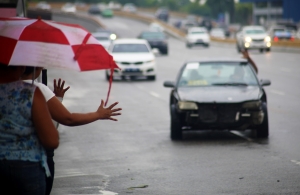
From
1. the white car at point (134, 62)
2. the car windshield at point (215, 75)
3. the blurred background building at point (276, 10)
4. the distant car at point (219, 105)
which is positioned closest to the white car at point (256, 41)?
the white car at point (134, 62)

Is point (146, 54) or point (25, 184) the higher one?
point (25, 184)

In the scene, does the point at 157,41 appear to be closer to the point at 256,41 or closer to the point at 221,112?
the point at 256,41

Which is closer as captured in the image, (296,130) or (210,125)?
(210,125)

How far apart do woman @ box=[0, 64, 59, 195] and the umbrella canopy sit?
15 centimetres

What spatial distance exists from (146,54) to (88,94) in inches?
276

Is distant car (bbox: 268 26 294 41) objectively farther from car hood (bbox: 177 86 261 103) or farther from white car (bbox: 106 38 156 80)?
car hood (bbox: 177 86 261 103)

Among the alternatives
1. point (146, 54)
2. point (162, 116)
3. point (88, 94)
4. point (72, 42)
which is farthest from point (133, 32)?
point (72, 42)

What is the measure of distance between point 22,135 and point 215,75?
10.4 m

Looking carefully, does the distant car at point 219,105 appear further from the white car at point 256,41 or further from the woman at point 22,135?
the white car at point 256,41

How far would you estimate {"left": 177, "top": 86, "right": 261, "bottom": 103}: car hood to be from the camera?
13.7m

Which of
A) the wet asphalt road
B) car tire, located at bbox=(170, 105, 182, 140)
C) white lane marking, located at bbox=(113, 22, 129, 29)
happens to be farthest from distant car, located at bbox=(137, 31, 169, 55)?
white lane marking, located at bbox=(113, 22, 129, 29)

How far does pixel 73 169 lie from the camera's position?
11398 millimetres

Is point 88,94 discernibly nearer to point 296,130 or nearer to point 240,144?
point 296,130

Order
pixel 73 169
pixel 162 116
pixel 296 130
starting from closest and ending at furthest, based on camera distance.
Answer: pixel 73 169
pixel 296 130
pixel 162 116
